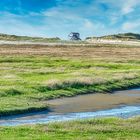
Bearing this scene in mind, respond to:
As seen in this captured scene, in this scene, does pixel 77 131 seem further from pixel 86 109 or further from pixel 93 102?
pixel 93 102

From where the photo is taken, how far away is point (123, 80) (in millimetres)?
51812

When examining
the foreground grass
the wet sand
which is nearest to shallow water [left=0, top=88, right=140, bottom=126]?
the wet sand

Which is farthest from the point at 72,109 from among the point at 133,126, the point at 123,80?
the point at 123,80

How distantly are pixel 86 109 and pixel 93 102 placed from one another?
A: 3729 millimetres

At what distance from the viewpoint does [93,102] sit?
39938 mm

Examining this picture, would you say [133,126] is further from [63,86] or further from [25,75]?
[25,75]

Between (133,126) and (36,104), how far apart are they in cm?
999

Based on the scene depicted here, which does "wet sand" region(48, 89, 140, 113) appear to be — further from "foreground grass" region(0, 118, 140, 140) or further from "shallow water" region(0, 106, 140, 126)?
"foreground grass" region(0, 118, 140, 140)

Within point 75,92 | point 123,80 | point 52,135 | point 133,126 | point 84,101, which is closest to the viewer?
point 52,135

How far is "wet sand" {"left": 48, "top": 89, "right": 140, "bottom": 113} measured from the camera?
36312 mm

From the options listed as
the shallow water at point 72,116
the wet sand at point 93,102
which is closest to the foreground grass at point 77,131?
the shallow water at point 72,116

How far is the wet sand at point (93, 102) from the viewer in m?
36.3

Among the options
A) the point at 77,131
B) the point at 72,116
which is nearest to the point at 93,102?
the point at 72,116

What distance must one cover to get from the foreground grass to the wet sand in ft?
25.2
